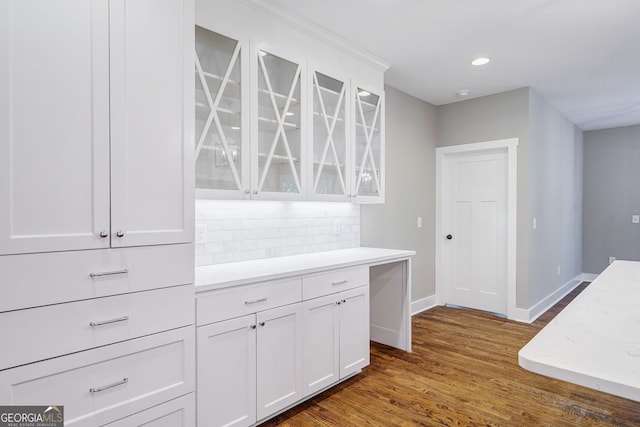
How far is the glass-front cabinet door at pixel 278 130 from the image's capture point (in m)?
2.33

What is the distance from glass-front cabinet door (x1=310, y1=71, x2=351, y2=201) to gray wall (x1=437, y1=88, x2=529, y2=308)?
2224 mm

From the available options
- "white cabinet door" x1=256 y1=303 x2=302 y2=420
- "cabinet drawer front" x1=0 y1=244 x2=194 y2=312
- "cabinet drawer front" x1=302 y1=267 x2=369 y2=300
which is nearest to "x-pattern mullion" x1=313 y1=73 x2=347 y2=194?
"cabinet drawer front" x1=302 y1=267 x2=369 y2=300

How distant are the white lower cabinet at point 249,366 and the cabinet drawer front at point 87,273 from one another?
357mm

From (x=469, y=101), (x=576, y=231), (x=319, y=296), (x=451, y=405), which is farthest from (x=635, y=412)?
(x=576, y=231)

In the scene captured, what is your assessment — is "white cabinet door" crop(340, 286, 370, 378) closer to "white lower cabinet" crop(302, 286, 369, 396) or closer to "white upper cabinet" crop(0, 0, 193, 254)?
"white lower cabinet" crop(302, 286, 369, 396)

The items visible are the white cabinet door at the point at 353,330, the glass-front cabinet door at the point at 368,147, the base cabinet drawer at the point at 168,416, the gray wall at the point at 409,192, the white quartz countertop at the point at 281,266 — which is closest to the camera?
the base cabinet drawer at the point at 168,416

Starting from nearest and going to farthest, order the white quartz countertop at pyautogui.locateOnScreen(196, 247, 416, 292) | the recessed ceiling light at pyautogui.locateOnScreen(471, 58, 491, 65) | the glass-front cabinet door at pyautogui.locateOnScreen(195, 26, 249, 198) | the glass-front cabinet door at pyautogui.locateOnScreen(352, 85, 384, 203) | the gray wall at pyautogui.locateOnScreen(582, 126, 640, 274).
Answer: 1. the white quartz countertop at pyautogui.locateOnScreen(196, 247, 416, 292)
2. the glass-front cabinet door at pyautogui.locateOnScreen(195, 26, 249, 198)
3. the glass-front cabinet door at pyautogui.locateOnScreen(352, 85, 384, 203)
4. the recessed ceiling light at pyautogui.locateOnScreen(471, 58, 491, 65)
5. the gray wall at pyautogui.locateOnScreen(582, 126, 640, 274)

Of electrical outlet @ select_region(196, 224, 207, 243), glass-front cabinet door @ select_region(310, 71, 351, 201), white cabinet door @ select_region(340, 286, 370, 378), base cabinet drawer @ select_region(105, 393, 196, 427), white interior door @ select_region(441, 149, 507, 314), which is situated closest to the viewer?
base cabinet drawer @ select_region(105, 393, 196, 427)

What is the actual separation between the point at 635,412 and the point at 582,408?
0.31m

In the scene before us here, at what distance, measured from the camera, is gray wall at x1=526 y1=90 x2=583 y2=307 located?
4.20m

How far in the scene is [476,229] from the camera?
4.54 meters

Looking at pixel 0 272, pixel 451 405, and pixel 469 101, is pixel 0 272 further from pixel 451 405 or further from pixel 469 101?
pixel 469 101

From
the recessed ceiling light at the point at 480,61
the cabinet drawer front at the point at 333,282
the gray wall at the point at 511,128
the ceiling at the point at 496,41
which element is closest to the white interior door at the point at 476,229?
the gray wall at the point at 511,128

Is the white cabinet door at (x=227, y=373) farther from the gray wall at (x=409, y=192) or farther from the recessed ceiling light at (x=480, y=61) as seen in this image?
the recessed ceiling light at (x=480, y=61)
